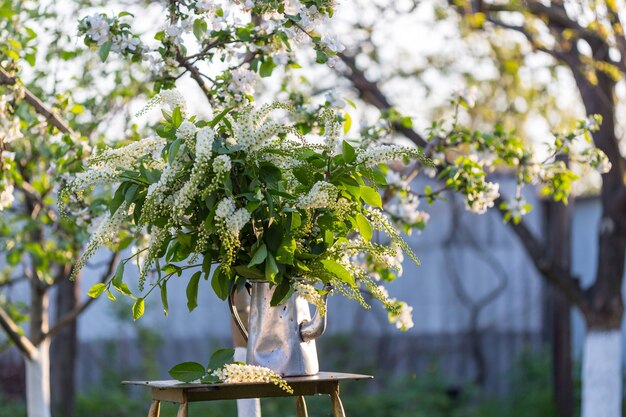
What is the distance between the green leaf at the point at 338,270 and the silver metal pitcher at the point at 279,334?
0.11 meters

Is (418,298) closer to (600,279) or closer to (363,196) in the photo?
(600,279)

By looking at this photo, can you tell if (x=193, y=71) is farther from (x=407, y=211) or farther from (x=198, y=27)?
(x=407, y=211)

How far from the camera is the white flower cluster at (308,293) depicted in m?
2.10

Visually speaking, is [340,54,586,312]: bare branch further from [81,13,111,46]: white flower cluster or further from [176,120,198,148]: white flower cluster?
[176,120,198,148]: white flower cluster

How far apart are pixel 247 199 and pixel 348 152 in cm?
23

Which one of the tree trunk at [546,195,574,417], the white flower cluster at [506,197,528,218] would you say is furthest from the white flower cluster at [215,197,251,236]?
the tree trunk at [546,195,574,417]

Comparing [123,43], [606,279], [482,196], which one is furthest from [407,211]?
→ [606,279]

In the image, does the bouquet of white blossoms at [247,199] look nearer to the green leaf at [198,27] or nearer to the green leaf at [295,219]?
the green leaf at [295,219]

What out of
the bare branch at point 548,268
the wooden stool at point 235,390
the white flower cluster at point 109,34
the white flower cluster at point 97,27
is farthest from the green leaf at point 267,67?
the bare branch at point 548,268

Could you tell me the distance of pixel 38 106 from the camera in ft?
10.1

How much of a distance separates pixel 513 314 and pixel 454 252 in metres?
0.67

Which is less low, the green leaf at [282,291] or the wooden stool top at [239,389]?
the green leaf at [282,291]

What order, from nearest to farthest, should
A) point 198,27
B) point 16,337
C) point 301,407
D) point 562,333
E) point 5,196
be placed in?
point 301,407, point 198,27, point 5,196, point 16,337, point 562,333

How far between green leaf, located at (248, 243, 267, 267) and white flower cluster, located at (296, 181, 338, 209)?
0.11 metres
